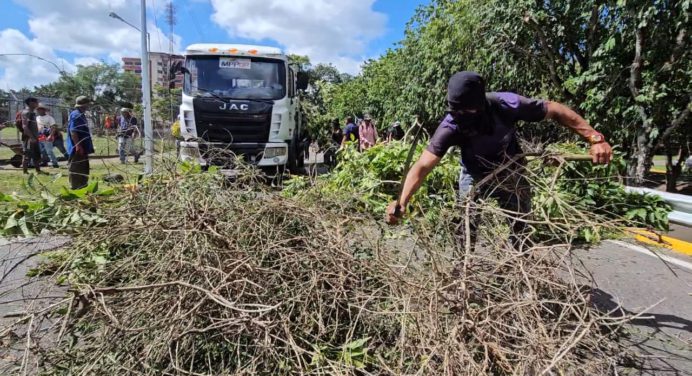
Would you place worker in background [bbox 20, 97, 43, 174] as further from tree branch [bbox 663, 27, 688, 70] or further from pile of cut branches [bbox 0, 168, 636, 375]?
tree branch [bbox 663, 27, 688, 70]

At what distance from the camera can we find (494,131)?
3.16 m

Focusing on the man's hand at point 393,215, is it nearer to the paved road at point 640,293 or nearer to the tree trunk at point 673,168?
the paved road at point 640,293

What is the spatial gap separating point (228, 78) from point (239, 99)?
60cm

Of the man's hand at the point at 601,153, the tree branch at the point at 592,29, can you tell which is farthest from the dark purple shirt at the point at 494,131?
the tree branch at the point at 592,29

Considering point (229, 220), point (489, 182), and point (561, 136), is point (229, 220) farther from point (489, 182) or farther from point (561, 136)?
point (561, 136)

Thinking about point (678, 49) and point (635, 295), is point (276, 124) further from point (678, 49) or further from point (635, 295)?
point (635, 295)

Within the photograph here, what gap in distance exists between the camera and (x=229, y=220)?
10.1 feet

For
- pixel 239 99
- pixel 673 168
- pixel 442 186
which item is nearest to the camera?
pixel 442 186

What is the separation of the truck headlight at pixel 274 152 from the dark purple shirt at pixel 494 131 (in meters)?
7.04

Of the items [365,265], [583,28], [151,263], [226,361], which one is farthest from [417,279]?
[583,28]

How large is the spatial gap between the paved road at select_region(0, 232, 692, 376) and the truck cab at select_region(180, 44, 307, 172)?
5.01 meters

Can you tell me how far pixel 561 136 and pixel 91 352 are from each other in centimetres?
847

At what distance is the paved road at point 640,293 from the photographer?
2.82m

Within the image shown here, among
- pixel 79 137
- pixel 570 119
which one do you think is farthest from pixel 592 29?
pixel 79 137
